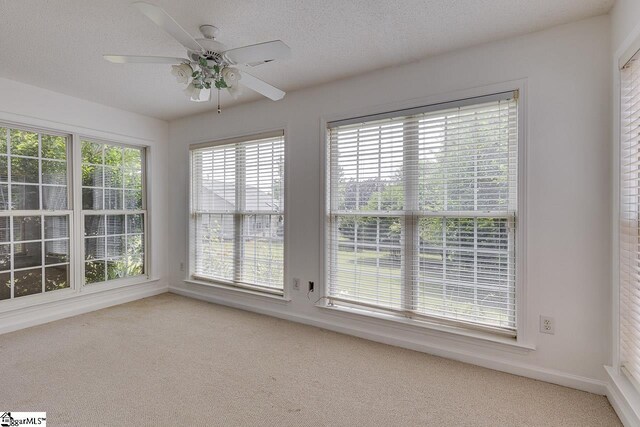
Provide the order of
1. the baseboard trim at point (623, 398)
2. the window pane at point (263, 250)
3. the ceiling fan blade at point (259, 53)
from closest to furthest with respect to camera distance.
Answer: the baseboard trim at point (623, 398), the ceiling fan blade at point (259, 53), the window pane at point (263, 250)

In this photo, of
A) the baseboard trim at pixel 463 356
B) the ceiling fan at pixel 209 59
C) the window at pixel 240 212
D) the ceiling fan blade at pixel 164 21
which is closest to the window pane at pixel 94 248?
the window at pixel 240 212

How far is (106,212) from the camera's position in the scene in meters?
3.95

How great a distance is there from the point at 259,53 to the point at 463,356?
2.59 metres

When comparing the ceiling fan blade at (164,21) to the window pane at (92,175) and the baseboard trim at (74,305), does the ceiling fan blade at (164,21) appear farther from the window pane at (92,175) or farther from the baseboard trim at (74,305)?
the baseboard trim at (74,305)

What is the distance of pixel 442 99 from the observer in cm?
258

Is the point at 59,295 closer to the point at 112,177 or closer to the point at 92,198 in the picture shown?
the point at 92,198

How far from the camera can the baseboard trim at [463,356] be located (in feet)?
7.01

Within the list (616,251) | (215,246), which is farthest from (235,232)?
(616,251)

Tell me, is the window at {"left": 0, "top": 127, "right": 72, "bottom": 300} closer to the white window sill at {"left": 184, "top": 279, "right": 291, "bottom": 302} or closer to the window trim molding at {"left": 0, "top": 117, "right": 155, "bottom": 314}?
the window trim molding at {"left": 0, "top": 117, "right": 155, "bottom": 314}

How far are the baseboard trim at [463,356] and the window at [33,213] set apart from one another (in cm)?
214

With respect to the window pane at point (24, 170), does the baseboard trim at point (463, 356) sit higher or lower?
lower

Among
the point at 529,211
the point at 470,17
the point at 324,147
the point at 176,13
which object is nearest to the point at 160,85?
the point at 176,13

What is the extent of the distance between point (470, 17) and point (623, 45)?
2.78ft

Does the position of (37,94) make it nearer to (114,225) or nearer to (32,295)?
(114,225)
